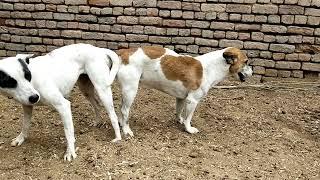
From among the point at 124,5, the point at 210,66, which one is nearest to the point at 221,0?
the point at 124,5

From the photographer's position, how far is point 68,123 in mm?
5070

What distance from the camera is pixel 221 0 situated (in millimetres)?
7633

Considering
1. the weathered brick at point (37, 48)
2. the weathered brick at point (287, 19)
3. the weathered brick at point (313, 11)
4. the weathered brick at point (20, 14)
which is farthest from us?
the weathered brick at point (37, 48)

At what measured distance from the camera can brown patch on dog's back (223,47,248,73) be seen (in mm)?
5750

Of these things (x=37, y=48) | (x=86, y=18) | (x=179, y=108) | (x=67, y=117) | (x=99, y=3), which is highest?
(x=99, y=3)

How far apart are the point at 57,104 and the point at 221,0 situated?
3656mm

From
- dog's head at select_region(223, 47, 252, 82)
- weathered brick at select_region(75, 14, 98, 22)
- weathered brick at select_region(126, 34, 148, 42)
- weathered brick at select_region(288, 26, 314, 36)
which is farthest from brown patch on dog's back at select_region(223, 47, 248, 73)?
weathered brick at select_region(75, 14, 98, 22)

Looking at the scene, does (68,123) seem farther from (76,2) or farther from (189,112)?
(76,2)

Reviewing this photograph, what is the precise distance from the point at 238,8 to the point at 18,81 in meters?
4.12

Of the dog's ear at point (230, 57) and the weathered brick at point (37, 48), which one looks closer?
the dog's ear at point (230, 57)

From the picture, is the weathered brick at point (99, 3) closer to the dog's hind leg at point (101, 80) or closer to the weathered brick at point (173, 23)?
the weathered brick at point (173, 23)

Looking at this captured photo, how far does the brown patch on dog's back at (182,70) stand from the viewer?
5719mm

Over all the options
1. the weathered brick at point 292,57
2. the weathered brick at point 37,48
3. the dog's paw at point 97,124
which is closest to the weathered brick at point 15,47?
the weathered brick at point 37,48

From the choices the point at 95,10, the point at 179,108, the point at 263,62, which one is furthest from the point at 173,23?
the point at 179,108
